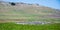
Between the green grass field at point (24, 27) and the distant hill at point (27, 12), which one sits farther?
the distant hill at point (27, 12)

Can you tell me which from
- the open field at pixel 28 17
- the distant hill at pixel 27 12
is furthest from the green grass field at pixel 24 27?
the distant hill at pixel 27 12

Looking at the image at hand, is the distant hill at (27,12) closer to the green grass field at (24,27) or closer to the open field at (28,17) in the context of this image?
the open field at (28,17)

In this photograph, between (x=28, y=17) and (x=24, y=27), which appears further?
(x=28, y=17)

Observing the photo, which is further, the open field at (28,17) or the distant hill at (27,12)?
the distant hill at (27,12)

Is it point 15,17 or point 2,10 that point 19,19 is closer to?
point 15,17

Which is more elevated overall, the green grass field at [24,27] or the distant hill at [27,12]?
the distant hill at [27,12]

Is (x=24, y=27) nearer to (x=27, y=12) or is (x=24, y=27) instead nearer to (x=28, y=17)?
(x=28, y=17)

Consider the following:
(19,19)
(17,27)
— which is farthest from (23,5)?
(17,27)

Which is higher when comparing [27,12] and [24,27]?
[27,12]

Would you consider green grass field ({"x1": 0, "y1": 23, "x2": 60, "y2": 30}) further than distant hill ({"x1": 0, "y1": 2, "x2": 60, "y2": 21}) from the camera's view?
No

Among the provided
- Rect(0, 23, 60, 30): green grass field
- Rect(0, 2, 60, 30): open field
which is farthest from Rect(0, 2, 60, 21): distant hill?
Rect(0, 23, 60, 30): green grass field

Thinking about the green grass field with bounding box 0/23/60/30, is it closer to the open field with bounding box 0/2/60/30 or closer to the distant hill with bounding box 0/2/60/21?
the open field with bounding box 0/2/60/30

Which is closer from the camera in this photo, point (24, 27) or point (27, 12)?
point (24, 27)

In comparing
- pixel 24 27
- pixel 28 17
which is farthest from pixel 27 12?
pixel 24 27
